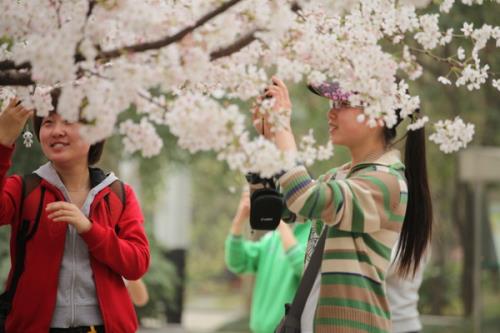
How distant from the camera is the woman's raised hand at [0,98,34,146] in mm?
3211

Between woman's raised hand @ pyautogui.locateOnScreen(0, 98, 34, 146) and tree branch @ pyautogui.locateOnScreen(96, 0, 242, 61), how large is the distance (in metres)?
0.62

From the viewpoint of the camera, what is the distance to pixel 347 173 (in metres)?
3.79

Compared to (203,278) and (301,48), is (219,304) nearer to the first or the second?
(203,278)

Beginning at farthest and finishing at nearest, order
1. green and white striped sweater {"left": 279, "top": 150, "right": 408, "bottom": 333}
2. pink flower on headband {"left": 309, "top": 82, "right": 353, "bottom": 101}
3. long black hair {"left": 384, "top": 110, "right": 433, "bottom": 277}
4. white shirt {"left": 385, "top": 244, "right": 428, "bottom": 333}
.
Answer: white shirt {"left": 385, "top": 244, "right": 428, "bottom": 333} → long black hair {"left": 384, "top": 110, "right": 433, "bottom": 277} → pink flower on headband {"left": 309, "top": 82, "right": 353, "bottom": 101} → green and white striped sweater {"left": 279, "top": 150, "right": 408, "bottom": 333}

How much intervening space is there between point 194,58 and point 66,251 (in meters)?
1.28

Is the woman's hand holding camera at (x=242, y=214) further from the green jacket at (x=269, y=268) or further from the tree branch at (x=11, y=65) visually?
the tree branch at (x=11, y=65)

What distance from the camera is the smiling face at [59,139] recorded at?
3.62 m

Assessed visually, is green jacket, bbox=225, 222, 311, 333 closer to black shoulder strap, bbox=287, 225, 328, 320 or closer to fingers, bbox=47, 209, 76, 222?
black shoulder strap, bbox=287, 225, 328, 320

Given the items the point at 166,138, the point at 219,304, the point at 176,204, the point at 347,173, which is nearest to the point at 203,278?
the point at 219,304

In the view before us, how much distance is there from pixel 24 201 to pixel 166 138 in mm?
6730

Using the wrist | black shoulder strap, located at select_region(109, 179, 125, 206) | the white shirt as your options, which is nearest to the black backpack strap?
black shoulder strap, located at select_region(109, 179, 125, 206)

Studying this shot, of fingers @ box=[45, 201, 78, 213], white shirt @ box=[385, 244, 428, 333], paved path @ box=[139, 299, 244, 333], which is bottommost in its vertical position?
paved path @ box=[139, 299, 244, 333]

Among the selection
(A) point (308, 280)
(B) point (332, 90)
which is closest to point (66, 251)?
(A) point (308, 280)

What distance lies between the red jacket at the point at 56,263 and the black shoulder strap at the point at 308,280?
0.59 meters
